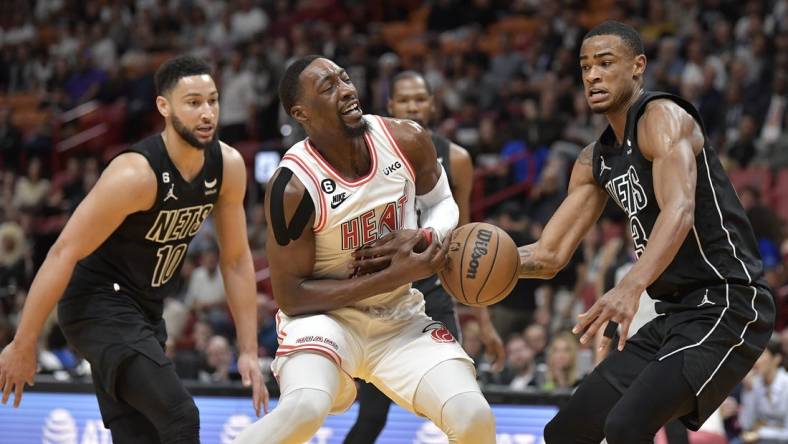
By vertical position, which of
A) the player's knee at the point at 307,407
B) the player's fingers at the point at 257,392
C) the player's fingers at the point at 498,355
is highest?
the player's knee at the point at 307,407

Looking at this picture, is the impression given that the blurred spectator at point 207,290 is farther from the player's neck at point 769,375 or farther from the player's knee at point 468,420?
the player's knee at point 468,420

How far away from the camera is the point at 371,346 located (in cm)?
497

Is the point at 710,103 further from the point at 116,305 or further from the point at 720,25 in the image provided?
the point at 116,305

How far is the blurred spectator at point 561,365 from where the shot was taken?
872 centimetres

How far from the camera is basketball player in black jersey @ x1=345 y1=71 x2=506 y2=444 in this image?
20.2 feet

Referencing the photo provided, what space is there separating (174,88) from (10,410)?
406 cm

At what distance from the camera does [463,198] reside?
21.6ft

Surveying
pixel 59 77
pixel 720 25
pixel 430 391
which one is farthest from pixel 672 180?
pixel 59 77

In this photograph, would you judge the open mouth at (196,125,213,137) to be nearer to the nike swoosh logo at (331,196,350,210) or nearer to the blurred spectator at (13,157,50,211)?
the nike swoosh logo at (331,196,350,210)

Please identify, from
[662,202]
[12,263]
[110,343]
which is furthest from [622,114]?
[12,263]

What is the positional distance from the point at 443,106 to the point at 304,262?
10.2m

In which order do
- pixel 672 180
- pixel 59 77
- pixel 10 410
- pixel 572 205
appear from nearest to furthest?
1. pixel 672 180
2. pixel 572 205
3. pixel 10 410
4. pixel 59 77

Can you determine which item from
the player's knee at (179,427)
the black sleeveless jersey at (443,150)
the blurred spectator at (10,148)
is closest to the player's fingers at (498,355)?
the black sleeveless jersey at (443,150)

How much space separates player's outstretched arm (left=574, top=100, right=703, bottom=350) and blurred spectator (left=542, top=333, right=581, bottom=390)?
4.23 meters
